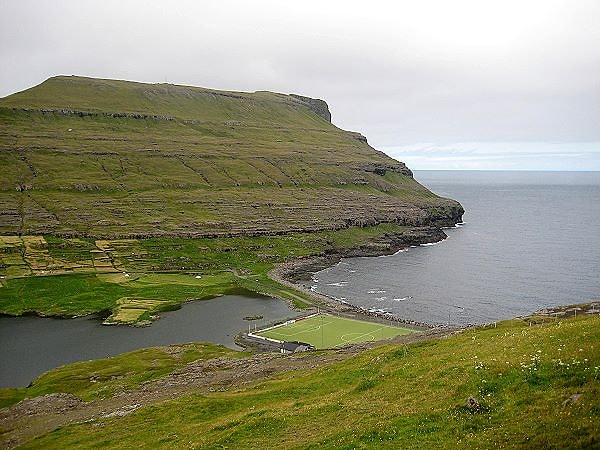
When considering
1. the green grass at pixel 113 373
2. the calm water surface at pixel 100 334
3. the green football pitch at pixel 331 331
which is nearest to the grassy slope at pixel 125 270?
the calm water surface at pixel 100 334

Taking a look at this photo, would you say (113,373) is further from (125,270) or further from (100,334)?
(125,270)

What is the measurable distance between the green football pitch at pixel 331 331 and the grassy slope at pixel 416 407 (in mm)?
51000

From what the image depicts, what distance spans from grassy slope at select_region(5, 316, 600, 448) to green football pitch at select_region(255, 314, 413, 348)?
5100 centimetres

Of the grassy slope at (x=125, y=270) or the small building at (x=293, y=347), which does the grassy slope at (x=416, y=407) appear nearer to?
the small building at (x=293, y=347)

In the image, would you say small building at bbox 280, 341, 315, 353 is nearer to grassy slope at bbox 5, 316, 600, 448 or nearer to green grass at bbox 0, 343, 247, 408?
green grass at bbox 0, 343, 247, 408

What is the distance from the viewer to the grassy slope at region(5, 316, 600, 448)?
22.0 m

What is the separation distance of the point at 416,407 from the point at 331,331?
8113 cm

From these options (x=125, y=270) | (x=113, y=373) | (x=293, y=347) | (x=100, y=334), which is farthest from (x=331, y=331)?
(x=125, y=270)

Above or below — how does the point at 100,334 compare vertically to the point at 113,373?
below

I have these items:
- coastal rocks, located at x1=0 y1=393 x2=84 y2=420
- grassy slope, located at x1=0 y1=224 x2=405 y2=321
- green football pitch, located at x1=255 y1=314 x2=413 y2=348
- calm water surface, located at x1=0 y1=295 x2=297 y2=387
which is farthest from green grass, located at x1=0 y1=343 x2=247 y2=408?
grassy slope, located at x1=0 y1=224 x2=405 y2=321

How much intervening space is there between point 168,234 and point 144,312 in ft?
235

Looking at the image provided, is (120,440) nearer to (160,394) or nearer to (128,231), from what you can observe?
(160,394)

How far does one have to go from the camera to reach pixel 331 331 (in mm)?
108250

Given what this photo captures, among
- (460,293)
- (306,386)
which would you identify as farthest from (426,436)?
(460,293)
